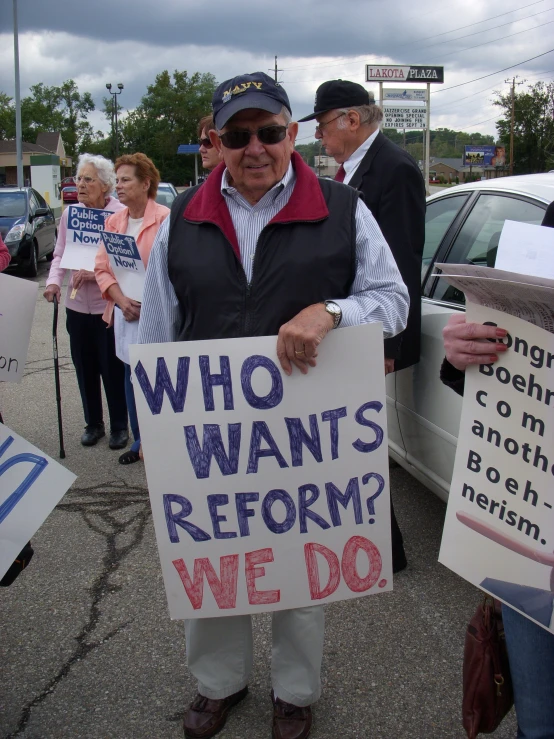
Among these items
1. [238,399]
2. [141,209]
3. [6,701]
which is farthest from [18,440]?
[141,209]

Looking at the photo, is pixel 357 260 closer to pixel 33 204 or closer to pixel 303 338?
pixel 303 338

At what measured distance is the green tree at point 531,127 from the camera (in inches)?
2121

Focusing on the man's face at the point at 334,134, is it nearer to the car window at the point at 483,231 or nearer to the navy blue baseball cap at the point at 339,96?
the navy blue baseball cap at the point at 339,96

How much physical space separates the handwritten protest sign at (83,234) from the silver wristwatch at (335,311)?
3355 millimetres

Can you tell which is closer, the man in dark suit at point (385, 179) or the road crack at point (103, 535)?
the road crack at point (103, 535)

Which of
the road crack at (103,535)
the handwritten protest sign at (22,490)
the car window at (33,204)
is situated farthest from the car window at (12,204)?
the handwritten protest sign at (22,490)

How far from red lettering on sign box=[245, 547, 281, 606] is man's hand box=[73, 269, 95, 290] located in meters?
3.33

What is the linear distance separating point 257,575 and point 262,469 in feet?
1.09

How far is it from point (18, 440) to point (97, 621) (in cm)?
110

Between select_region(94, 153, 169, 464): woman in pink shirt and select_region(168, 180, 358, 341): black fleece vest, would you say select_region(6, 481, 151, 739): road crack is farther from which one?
select_region(168, 180, 358, 341): black fleece vest

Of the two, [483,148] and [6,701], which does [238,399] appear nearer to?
[6,701]

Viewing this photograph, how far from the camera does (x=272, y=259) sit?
2.19 metres

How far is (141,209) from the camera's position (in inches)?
188

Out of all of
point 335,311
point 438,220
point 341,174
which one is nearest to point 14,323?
point 341,174
